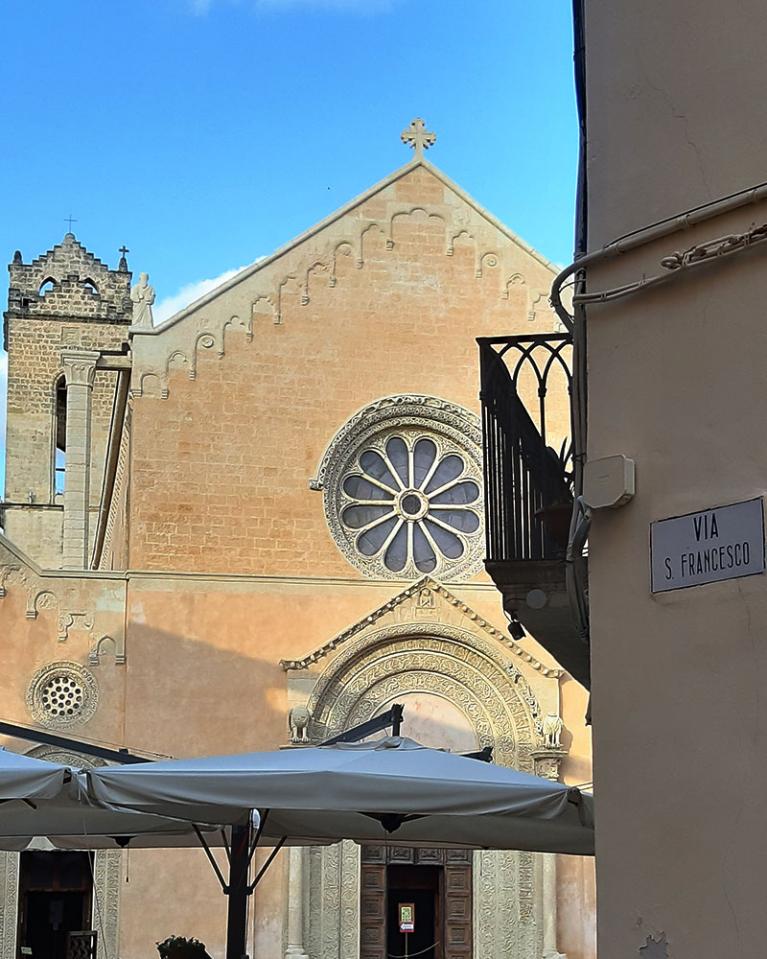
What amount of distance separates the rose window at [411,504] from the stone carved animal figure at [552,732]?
259cm

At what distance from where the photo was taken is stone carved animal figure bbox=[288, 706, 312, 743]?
65.4 ft

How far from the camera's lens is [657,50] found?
18.8 feet

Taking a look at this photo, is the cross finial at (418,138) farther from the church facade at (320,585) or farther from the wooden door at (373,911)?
the wooden door at (373,911)

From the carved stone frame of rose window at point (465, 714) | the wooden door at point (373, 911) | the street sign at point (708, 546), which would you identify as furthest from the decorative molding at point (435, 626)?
the street sign at point (708, 546)

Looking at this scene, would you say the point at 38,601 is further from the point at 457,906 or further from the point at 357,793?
the point at 357,793

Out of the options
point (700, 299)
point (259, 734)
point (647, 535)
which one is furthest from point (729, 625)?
point (259, 734)

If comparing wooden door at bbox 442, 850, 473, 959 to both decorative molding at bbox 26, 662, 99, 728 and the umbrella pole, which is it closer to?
decorative molding at bbox 26, 662, 99, 728

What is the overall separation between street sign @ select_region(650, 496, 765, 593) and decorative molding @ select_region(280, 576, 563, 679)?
1540 centimetres

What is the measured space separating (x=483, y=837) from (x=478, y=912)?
36.8 ft

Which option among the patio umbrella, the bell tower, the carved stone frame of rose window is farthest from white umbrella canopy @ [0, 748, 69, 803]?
the bell tower

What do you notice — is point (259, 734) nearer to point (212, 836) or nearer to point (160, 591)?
point (160, 591)

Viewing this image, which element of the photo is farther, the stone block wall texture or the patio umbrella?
the stone block wall texture

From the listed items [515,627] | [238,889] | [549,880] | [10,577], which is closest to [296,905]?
[549,880]

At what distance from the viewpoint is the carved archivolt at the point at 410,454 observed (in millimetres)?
21281
